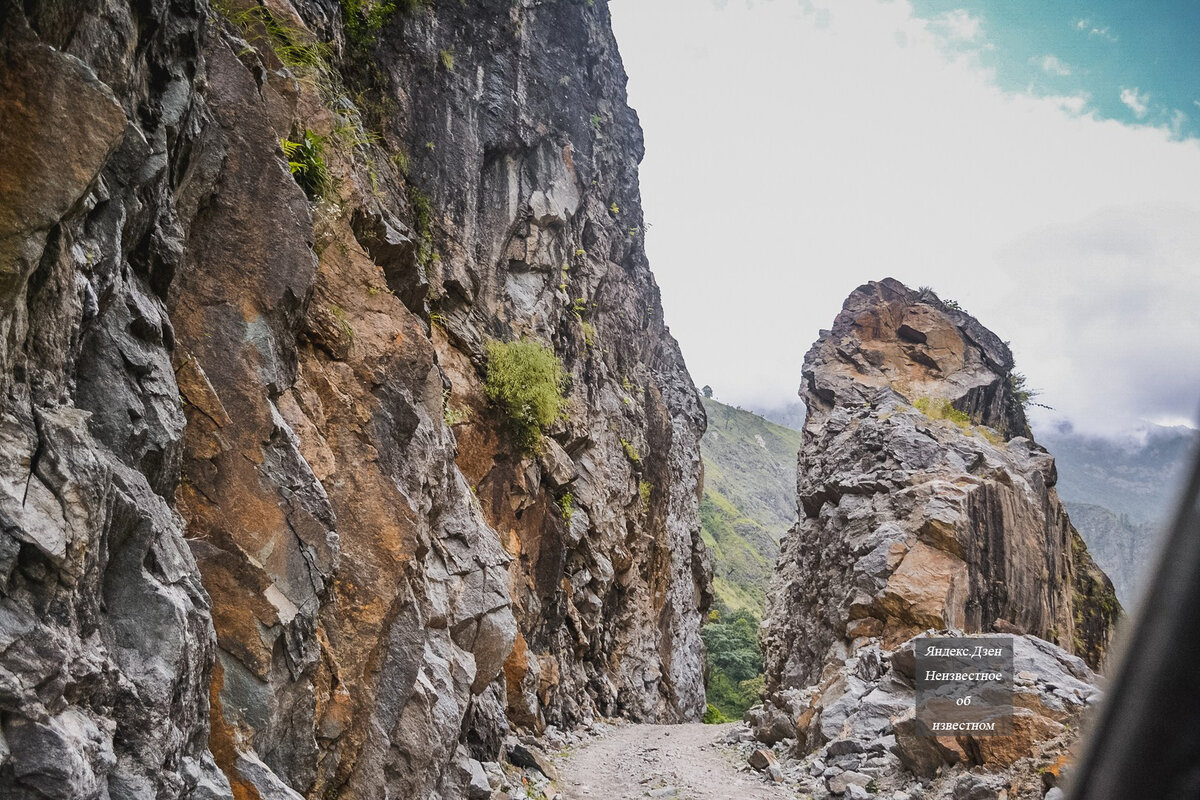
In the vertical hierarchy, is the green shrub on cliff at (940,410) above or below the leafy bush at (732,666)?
above

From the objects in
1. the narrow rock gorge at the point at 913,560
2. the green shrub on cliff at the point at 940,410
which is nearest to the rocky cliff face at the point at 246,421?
the narrow rock gorge at the point at 913,560

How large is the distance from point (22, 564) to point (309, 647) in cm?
295

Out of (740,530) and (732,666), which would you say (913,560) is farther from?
(740,530)

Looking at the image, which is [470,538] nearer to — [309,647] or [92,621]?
[309,647]

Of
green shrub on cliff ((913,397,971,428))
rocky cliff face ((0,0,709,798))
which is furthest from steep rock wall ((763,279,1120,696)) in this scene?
rocky cliff face ((0,0,709,798))

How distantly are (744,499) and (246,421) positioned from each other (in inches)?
3783

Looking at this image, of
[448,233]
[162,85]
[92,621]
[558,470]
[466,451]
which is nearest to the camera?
[92,621]

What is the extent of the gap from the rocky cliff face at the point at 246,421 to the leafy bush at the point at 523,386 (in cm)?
40

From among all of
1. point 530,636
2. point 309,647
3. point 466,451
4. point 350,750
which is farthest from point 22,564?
point 530,636

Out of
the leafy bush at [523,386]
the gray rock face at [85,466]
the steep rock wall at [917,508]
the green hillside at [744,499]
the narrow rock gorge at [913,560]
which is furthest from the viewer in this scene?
the green hillside at [744,499]

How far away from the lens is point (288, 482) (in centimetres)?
Result: 552

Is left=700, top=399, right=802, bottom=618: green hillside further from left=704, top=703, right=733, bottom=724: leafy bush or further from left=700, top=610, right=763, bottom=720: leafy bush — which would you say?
left=704, top=703, right=733, bottom=724: leafy bush

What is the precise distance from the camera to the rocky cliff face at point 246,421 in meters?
3.04

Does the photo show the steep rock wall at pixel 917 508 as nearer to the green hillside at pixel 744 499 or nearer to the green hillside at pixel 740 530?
the green hillside at pixel 740 530
